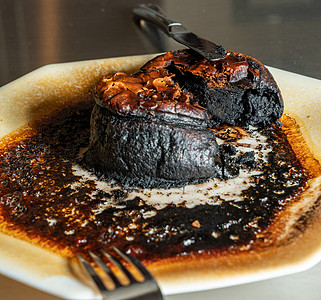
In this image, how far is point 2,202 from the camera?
187cm

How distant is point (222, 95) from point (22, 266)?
4.15 feet

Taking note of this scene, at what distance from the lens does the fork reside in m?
1.28

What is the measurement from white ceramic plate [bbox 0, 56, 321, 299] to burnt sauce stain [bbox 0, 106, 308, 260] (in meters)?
0.15

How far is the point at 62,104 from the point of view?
2594mm

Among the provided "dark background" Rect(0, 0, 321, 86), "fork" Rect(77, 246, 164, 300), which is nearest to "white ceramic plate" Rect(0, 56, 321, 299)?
"fork" Rect(77, 246, 164, 300)

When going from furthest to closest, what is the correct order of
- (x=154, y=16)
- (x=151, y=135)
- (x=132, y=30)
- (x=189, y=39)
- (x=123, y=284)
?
(x=132, y=30), (x=154, y=16), (x=189, y=39), (x=151, y=135), (x=123, y=284)

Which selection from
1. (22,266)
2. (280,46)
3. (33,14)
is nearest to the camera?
(22,266)

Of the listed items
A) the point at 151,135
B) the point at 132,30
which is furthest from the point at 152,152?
the point at 132,30

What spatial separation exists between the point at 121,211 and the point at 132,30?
2388mm

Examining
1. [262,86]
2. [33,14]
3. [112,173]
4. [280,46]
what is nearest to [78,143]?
[112,173]

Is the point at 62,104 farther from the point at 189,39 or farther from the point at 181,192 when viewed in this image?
the point at 181,192

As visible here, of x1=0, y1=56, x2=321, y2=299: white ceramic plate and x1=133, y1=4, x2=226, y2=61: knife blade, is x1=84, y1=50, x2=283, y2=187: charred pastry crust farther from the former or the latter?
x1=0, y1=56, x2=321, y2=299: white ceramic plate

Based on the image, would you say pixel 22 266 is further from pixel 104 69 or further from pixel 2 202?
pixel 104 69

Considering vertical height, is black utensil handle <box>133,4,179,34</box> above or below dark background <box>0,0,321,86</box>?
above
